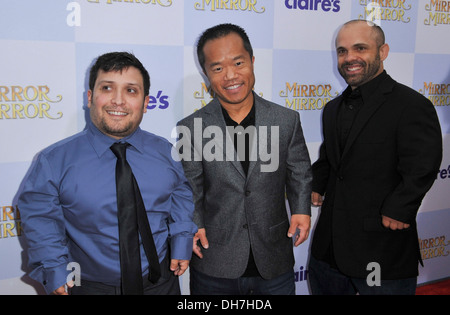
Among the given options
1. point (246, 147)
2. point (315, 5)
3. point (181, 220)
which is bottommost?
point (181, 220)

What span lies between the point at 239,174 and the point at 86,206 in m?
0.80

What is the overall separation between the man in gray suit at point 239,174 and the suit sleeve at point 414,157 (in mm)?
494

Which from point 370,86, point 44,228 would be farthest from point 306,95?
point 44,228

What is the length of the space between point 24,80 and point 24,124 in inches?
10.9

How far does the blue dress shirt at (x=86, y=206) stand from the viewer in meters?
1.75

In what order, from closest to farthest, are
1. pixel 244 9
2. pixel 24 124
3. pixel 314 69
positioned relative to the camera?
pixel 24 124 < pixel 244 9 < pixel 314 69

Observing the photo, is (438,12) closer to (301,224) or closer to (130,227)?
(301,224)

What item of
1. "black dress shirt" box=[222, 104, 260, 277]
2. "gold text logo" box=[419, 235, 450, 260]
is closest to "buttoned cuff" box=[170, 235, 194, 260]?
"black dress shirt" box=[222, 104, 260, 277]

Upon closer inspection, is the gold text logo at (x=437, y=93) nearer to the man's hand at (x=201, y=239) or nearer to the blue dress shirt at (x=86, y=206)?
the man's hand at (x=201, y=239)

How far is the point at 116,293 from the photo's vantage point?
1.85m

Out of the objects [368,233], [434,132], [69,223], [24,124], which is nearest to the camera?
[69,223]

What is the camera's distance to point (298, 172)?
2244 millimetres
